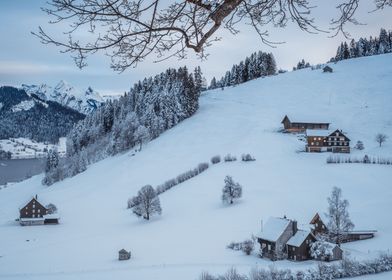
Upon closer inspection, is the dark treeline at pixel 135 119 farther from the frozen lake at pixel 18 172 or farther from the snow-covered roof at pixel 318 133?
the snow-covered roof at pixel 318 133

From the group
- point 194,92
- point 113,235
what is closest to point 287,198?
point 113,235

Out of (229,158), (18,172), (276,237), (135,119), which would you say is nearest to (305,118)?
(229,158)

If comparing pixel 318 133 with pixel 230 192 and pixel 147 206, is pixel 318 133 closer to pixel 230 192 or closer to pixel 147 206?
pixel 230 192

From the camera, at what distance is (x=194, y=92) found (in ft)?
299

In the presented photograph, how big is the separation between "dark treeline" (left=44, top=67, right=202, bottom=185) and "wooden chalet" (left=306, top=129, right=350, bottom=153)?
27.9 metres

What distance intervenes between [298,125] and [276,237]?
43423 millimetres

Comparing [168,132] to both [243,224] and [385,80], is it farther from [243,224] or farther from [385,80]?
[385,80]

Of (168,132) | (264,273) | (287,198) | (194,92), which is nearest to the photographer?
(264,273)

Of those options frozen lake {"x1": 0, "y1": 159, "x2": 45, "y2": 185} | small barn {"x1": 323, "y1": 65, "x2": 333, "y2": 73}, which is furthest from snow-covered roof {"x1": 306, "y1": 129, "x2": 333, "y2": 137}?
frozen lake {"x1": 0, "y1": 159, "x2": 45, "y2": 185}

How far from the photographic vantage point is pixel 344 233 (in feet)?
119

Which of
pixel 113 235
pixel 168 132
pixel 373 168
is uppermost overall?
pixel 168 132

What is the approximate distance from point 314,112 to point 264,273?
60750 mm

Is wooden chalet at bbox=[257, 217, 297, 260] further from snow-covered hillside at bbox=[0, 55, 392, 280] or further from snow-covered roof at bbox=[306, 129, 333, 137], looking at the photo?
snow-covered roof at bbox=[306, 129, 333, 137]

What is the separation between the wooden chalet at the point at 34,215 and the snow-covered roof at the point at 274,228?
24.2 metres
